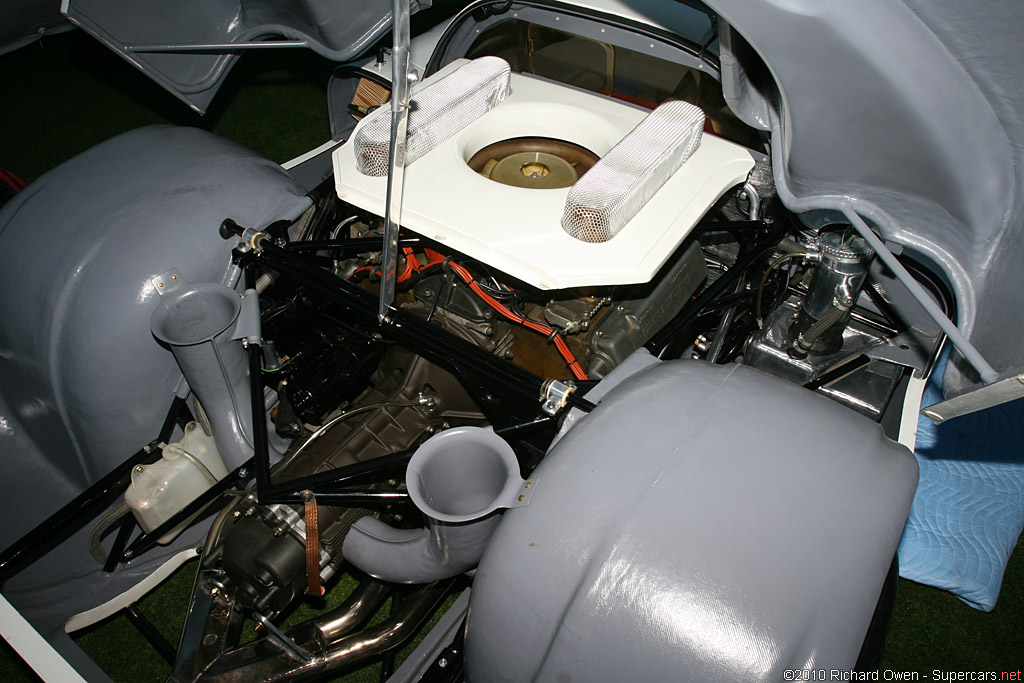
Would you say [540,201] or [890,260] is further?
[540,201]

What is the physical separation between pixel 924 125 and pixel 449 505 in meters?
1.17

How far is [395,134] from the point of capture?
4.24 feet

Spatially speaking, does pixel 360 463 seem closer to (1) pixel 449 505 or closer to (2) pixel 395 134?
(1) pixel 449 505

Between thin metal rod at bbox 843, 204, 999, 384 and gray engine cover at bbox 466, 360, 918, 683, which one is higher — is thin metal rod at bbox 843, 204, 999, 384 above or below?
above

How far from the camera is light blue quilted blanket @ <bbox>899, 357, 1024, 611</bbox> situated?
2141 mm

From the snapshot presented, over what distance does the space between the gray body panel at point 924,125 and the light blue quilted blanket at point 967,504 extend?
1205mm

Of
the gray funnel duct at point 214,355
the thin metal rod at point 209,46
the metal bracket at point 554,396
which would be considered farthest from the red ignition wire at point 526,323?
the thin metal rod at point 209,46

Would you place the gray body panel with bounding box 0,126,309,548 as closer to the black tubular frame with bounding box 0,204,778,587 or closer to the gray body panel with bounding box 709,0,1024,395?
the black tubular frame with bounding box 0,204,778,587

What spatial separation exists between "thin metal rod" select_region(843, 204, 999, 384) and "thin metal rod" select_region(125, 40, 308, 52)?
66.0 inches

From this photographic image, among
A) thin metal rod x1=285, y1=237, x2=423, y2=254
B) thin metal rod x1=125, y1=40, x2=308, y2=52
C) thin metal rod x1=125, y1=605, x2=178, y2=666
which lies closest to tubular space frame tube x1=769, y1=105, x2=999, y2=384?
thin metal rod x1=285, y1=237, x2=423, y2=254

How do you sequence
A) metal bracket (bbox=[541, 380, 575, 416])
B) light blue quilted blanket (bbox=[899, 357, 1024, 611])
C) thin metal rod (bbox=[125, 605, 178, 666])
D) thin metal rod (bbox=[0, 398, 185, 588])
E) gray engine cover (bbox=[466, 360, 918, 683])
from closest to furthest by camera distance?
gray engine cover (bbox=[466, 360, 918, 683]) → metal bracket (bbox=[541, 380, 575, 416]) → thin metal rod (bbox=[0, 398, 185, 588]) → thin metal rod (bbox=[125, 605, 178, 666]) → light blue quilted blanket (bbox=[899, 357, 1024, 611])

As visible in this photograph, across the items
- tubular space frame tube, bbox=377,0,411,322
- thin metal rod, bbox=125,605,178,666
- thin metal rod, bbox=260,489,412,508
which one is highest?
tubular space frame tube, bbox=377,0,411,322

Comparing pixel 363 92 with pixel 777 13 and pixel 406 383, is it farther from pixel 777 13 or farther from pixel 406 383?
pixel 777 13

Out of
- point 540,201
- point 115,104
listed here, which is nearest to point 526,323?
point 540,201
